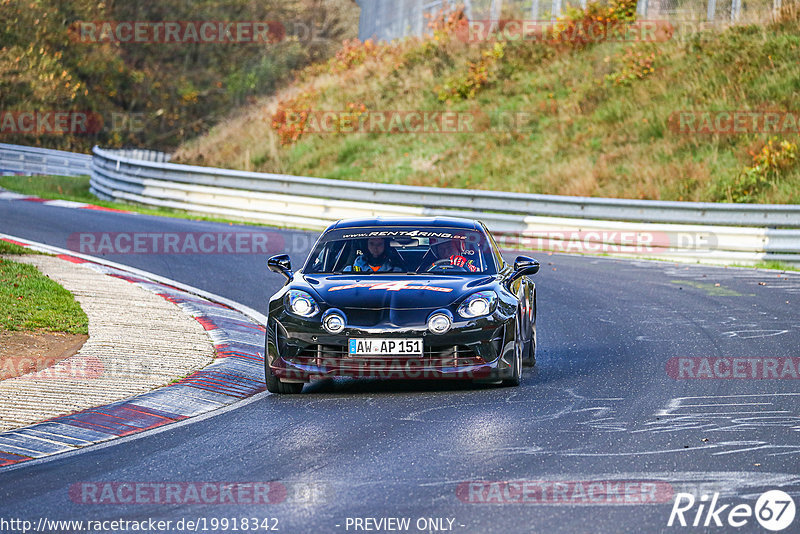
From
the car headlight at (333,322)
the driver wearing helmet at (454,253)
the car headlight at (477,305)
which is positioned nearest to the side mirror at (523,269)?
the driver wearing helmet at (454,253)

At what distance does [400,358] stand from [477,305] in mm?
773

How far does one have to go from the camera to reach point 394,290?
9.26 meters

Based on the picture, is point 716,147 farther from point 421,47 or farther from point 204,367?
point 204,367

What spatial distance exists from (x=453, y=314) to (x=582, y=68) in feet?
77.6

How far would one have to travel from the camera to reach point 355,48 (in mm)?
38844

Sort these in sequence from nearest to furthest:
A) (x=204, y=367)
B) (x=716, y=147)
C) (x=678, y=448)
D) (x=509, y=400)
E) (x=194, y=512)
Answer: (x=194, y=512)
(x=678, y=448)
(x=509, y=400)
(x=204, y=367)
(x=716, y=147)

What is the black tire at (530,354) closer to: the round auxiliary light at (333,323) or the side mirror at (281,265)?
the round auxiliary light at (333,323)

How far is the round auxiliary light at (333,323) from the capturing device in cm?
897

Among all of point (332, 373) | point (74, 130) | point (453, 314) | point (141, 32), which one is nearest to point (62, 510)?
point (332, 373)

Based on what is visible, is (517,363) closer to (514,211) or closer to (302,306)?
(302,306)

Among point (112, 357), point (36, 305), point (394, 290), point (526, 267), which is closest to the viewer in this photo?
point (394, 290)

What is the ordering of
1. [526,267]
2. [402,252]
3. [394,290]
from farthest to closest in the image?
[402,252] → [526,267] → [394,290]

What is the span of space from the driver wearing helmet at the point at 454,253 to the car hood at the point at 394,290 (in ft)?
1.21

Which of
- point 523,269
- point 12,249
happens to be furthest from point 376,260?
point 12,249
